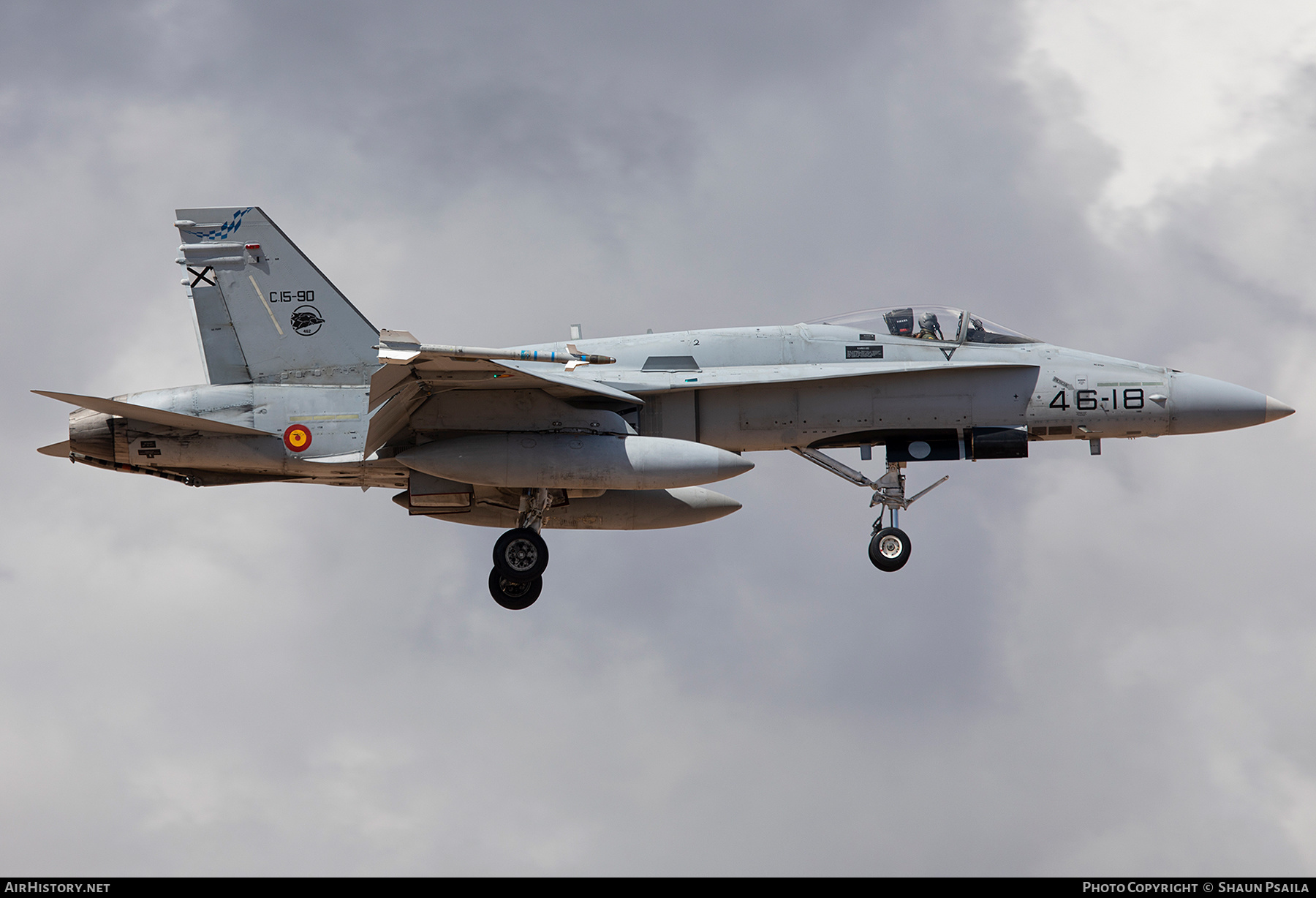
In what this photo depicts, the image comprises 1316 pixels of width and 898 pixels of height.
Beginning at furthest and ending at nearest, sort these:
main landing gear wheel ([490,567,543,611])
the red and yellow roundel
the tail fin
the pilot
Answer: main landing gear wheel ([490,567,543,611]) → the tail fin → the pilot → the red and yellow roundel

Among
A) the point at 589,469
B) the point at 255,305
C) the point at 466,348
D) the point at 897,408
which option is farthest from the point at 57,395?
the point at 897,408

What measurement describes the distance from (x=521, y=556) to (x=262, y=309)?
17.8 ft

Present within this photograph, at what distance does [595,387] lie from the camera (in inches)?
793

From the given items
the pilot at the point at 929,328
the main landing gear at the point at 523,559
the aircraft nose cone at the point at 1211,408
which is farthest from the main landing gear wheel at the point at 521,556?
the aircraft nose cone at the point at 1211,408

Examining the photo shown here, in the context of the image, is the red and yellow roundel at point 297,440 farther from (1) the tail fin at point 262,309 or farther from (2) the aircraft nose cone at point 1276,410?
(2) the aircraft nose cone at point 1276,410

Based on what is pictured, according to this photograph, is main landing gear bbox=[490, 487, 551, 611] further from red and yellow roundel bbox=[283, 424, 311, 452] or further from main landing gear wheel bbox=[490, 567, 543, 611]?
red and yellow roundel bbox=[283, 424, 311, 452]

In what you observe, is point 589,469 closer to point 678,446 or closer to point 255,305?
point 678,446

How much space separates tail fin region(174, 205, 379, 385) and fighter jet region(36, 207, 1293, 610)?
25 mm

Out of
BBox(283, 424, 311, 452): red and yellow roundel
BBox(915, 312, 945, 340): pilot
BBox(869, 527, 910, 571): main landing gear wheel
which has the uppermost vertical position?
BBox(915, 312, 945, 340): pilot

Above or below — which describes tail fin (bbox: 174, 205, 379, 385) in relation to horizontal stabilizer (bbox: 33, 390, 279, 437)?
above

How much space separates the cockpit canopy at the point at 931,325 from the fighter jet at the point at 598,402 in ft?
0.08

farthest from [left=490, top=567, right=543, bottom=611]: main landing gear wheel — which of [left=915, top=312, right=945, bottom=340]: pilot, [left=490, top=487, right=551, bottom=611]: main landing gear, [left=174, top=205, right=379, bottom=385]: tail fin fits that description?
[left=915, top=312, right=945, bottom=340]: pilot

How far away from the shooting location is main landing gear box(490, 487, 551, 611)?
21.6m

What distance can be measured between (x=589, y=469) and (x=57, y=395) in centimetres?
707
